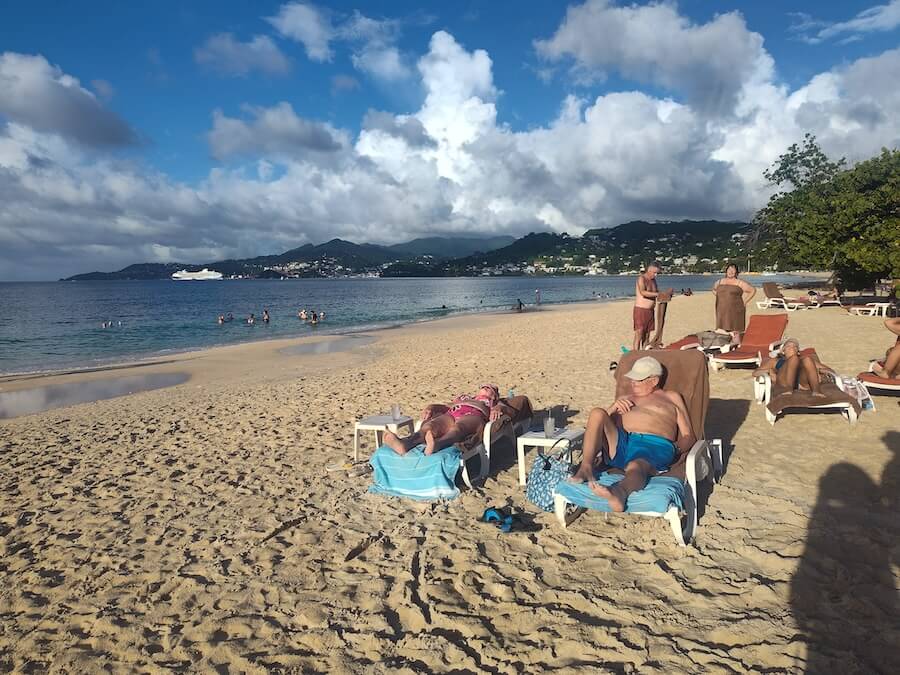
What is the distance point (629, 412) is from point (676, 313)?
77.6ft

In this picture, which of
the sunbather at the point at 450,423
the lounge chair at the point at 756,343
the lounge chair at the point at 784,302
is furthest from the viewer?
the lounge chair at the point at 784,302

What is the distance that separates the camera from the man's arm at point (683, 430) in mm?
4406

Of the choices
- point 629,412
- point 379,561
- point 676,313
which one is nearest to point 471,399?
point 629,412

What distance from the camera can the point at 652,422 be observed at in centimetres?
442

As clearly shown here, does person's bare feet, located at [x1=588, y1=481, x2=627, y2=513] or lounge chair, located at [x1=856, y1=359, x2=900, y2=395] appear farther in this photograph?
lounge chair, located at [x1=856, y1=359, x2=900, y2=395]

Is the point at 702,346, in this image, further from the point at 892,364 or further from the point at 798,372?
the point at 798,372

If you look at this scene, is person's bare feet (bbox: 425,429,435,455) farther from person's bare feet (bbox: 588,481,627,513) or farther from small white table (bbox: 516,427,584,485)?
person's bare feet (bbox: 588,481,627,513)

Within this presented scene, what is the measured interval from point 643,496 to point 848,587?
123 cm

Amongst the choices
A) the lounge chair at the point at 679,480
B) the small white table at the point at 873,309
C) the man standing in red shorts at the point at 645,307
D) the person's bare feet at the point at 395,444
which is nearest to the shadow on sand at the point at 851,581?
the lounge chair at the point at 679,480

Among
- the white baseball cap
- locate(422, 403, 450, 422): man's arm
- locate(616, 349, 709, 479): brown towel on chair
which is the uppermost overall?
the white baseball cap

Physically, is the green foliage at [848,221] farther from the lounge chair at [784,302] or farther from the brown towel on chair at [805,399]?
the brown towel on chair at [805,399]

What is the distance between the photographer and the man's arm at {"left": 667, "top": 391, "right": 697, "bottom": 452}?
14.5ft

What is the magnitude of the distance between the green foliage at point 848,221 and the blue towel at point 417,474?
65.2 feet

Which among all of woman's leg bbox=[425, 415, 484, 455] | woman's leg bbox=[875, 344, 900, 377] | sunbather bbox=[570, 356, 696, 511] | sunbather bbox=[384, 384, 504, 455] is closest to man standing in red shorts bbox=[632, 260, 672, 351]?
woman's leg bbox=[875, 344, 900, 377]
